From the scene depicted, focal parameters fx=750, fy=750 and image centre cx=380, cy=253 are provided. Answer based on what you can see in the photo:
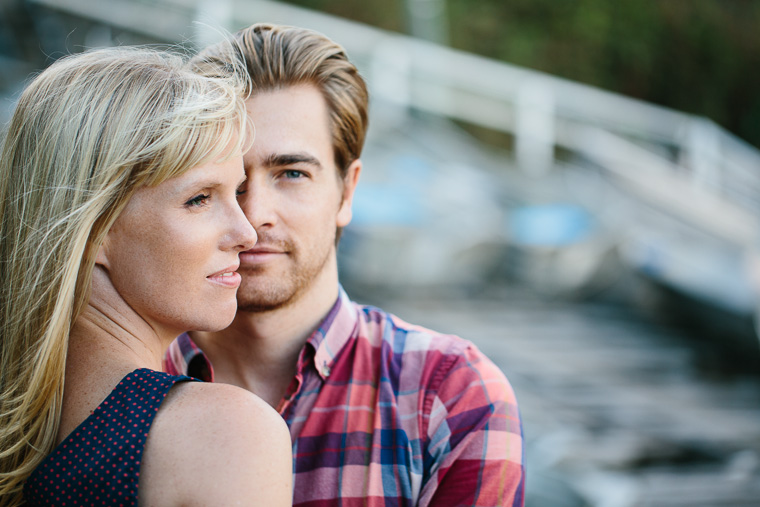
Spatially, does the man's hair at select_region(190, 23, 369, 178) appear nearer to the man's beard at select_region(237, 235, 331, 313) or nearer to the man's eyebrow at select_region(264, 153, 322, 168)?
the man's eyebrow at select_region(264, 153, 322, 168)

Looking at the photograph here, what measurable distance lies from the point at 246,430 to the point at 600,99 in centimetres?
981

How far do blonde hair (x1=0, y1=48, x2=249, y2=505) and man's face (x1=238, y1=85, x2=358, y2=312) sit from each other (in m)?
0.59

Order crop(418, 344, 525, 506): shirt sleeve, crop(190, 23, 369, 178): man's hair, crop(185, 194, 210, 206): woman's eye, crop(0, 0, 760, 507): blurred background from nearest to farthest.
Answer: crop(185, 194, 210, 206): woman's eye < crop(418, 344, 525, 506): shirt sleeve < crop(190, 23, 369, 178): man's hair < crop(0, 0, 760, 507): blurred background

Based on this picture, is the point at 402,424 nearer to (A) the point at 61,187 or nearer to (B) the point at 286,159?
(B) the point at 286,159

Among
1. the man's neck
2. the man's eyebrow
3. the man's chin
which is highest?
the man's eyebrow

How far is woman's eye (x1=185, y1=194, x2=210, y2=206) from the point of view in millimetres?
1417

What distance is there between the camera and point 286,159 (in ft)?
6.75

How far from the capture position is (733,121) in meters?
17.5

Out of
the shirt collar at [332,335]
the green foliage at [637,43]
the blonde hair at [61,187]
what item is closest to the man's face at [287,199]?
the shirt collar at [332,335]

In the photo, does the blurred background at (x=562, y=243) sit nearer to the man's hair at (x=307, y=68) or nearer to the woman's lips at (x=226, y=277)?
the man's hair at (x=307, y=68)

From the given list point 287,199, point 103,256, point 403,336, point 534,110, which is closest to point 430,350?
point 403,336

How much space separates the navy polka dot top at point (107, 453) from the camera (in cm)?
119

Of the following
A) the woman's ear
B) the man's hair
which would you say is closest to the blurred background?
the man's hair

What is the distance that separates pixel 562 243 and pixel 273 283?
573 cm
